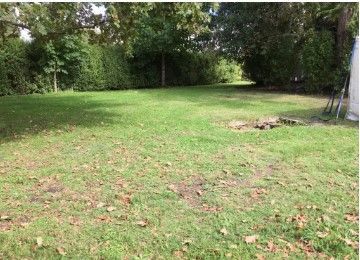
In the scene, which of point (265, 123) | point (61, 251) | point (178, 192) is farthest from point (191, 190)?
point (265, 123)

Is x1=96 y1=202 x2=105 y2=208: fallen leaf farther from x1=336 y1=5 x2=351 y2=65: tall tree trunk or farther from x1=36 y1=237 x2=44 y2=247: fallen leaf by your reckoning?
x1=336 y1=5 x2=351 y2=65: tall tree trunk

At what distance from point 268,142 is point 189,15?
3795 millimetres

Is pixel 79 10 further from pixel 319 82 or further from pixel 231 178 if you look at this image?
pixel 319 82

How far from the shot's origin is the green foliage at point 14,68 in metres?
20.0

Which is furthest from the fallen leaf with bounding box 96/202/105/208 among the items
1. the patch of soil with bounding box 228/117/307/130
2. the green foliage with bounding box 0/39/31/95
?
the green foliage with bounding box 0/39/31/95

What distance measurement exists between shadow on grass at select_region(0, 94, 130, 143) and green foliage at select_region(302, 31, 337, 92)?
375 inches

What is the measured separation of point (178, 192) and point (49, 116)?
7.82m

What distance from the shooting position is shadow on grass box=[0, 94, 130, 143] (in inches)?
397

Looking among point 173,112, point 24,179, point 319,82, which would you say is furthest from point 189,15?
point 319,82

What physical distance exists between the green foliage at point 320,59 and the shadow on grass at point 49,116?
31.2 ft

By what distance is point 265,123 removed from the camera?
1081cm

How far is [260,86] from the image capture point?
25875mm

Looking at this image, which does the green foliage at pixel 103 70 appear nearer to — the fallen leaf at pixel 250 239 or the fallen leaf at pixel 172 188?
the fallen leaf at pixel 172 188

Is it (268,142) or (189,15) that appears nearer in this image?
(268,142)
